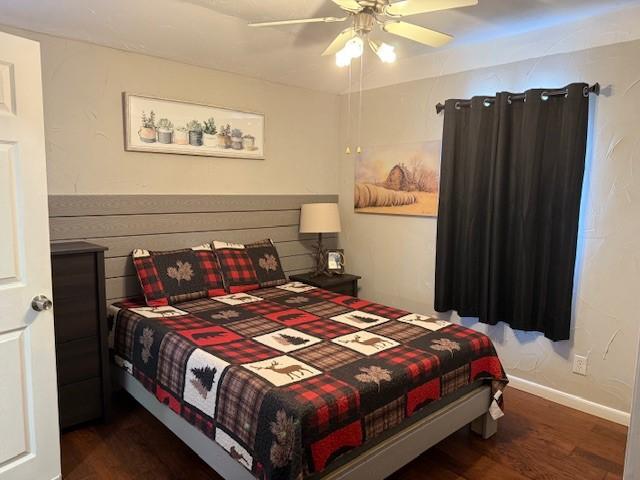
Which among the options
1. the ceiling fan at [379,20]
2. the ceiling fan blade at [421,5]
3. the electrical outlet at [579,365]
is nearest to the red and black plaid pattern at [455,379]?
the electrical outlet at [579,365]

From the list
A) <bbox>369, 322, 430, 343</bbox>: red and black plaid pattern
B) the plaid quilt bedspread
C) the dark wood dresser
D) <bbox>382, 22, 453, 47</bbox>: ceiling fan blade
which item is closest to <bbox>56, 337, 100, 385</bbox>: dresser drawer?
the dark wood dresser

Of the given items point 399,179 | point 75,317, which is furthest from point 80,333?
point 399,179

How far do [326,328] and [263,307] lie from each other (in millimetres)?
582

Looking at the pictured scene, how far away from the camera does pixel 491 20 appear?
2.89m

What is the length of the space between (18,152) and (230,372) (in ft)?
4.14

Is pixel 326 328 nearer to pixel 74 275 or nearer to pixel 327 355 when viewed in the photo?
pixel 327 355

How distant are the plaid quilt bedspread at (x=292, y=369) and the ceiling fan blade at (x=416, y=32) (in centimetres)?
155

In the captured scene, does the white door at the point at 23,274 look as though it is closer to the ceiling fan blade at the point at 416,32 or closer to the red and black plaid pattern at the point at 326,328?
the red and black plaid pattern at the point at 326,328

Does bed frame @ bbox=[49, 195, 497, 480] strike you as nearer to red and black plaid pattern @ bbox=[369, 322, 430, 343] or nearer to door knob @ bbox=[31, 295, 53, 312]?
red and black plaid pattern @ bbox=[369, 322, 430, 343]

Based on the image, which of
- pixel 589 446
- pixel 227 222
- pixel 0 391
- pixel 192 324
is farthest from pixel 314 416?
pixel 227 222

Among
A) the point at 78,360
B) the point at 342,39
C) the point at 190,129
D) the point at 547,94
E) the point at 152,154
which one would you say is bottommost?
the point at 78,360

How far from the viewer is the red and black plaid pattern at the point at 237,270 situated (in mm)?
3355

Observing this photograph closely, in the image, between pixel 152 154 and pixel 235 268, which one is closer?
pixel 152 154

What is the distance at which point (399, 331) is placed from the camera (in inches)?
100
